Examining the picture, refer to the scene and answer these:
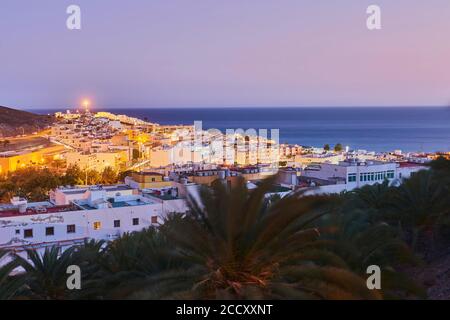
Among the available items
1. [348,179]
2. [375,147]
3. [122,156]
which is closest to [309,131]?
[375,147]

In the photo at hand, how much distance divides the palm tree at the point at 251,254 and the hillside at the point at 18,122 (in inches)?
3065

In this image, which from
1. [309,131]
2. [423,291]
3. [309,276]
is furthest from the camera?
[309,131]

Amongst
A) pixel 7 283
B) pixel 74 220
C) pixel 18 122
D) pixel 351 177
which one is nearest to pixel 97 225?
pixel 74 220

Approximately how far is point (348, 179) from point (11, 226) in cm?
1613

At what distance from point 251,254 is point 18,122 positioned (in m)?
89.6

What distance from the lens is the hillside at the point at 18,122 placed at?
81.8 meters

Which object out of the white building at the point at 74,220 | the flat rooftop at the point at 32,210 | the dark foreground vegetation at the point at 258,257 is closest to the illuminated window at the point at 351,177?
the white building at the point at 74,220

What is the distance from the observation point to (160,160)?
144ft

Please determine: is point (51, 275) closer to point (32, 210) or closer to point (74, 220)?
point (74, 220)

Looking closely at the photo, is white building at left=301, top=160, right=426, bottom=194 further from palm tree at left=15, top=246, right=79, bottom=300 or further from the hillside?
the hillside

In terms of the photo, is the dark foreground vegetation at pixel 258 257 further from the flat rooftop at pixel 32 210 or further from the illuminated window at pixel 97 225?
the flat rooftop at pixel 32 210

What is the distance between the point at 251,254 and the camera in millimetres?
5441
